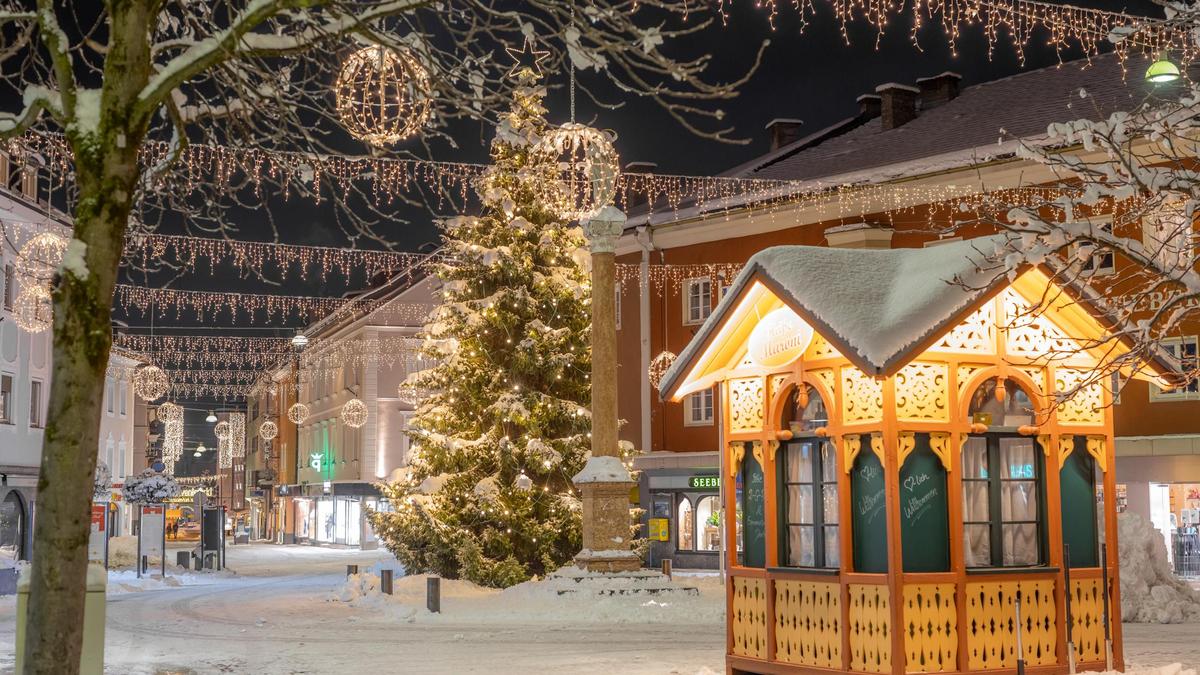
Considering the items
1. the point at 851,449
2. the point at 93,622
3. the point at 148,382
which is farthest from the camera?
the point at 148,382

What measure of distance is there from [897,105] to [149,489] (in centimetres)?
2265

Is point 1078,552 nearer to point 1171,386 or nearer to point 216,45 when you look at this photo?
point 1171,386

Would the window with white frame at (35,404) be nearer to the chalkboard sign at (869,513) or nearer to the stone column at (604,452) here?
the stone column at (604,452)

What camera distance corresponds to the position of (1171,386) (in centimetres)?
1282

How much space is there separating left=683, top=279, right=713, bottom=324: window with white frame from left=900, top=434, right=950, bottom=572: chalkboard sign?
26.6 m

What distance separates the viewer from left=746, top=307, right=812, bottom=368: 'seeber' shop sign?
12.9 meters

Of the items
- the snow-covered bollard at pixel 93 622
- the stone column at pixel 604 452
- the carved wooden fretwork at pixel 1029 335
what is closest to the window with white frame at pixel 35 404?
the stone column at pixel 604 452

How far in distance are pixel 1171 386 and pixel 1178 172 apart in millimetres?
2809

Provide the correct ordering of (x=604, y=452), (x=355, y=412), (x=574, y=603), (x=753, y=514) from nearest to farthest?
1. (x=753, y=514)
2. (x=574, y=603)
3. (x=604, y=452)
4. (x=355, y=412)

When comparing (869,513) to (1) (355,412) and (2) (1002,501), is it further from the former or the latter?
(1) (355,412)

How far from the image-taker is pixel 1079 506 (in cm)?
1297

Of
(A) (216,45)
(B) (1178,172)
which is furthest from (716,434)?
(A) (216,45)

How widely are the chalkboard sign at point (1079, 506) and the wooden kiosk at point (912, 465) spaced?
0.02m

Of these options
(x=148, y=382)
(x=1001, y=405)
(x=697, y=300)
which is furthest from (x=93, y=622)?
(x=148, y=382)
